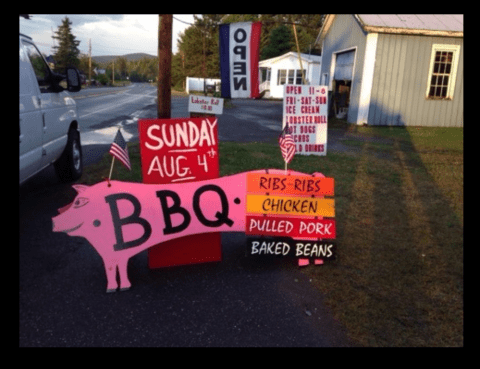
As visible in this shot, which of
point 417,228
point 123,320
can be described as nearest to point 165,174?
point 123,320

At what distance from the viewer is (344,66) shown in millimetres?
18859

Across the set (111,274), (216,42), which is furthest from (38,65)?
(216,42)

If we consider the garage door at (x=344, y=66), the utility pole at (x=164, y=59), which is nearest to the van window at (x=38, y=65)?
the utility pole at (x=164, y=59)

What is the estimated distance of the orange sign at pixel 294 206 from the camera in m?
3.94

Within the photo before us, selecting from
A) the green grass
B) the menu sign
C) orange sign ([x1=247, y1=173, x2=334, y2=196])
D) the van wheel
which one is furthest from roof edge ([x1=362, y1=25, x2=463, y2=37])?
orange sign ([x1=247, y1=173, x2=334, y2=196])

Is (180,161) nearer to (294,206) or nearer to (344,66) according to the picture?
(294,206)

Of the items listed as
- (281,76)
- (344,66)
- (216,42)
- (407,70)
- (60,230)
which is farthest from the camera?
(216,42)

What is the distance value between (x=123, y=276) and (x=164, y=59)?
522cm

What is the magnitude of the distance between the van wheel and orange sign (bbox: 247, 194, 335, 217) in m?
4.04

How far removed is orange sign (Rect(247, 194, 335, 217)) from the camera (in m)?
3.94

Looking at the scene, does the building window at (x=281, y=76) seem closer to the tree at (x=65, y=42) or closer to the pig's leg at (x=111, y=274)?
the pig's leg at (x=111, y=274)

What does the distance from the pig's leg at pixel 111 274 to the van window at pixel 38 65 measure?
10.1 feet
